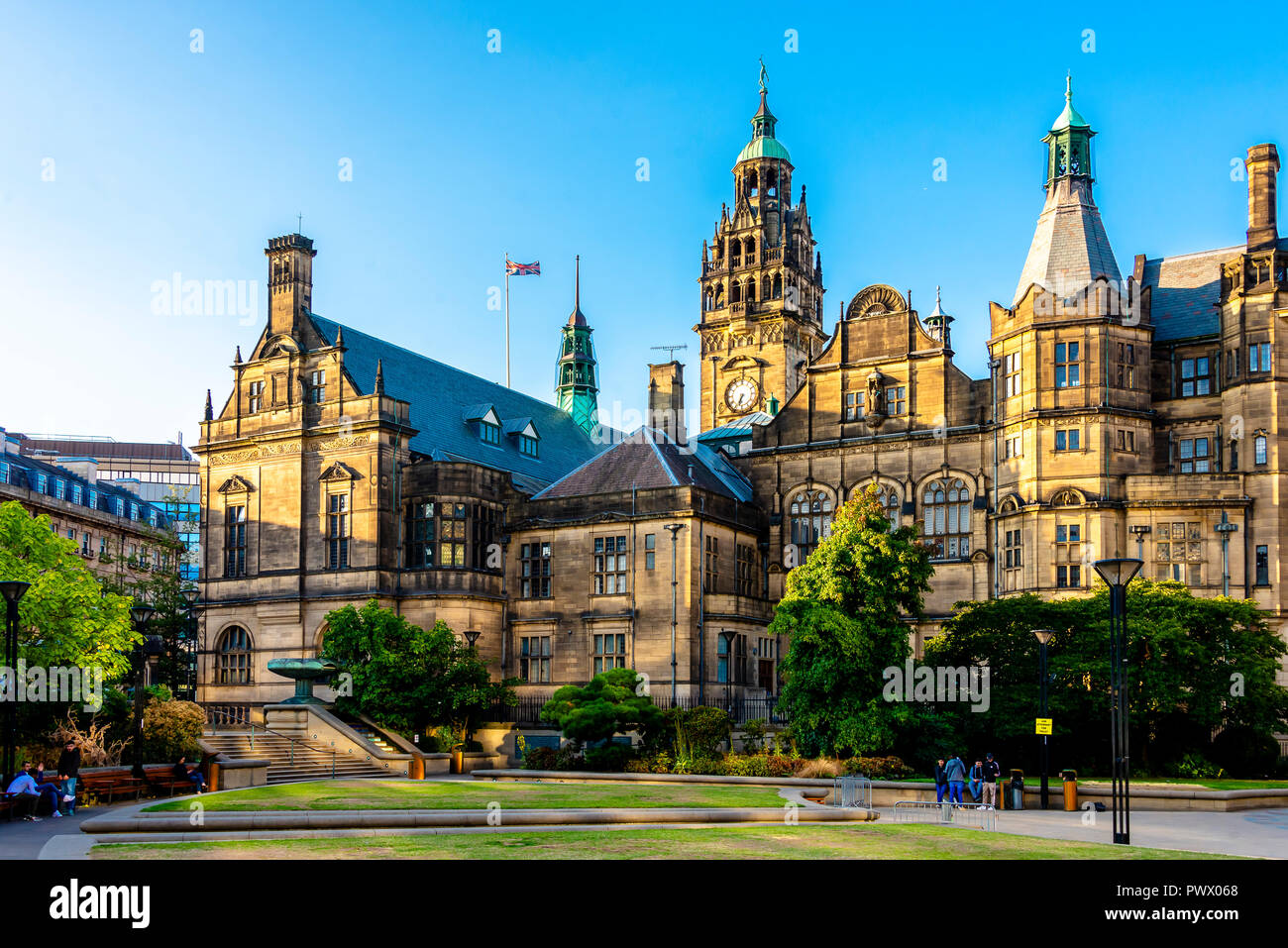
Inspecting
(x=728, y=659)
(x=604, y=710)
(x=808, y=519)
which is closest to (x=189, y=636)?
(x=728, y=659)

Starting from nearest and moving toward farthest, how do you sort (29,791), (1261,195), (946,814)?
1. (29,791)
2. (946,814)
3. (1261,195)

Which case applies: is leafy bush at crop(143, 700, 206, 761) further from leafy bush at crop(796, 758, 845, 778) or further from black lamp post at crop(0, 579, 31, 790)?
leafy bush at crop(796, 758, 845, 778)

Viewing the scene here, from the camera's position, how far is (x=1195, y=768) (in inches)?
1597

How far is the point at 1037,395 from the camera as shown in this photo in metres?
50.1

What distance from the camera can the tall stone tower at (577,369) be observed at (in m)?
98.6

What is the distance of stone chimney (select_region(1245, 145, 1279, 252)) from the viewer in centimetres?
4987

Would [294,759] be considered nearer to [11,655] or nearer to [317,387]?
[11,655]

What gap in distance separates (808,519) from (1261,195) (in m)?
21.9

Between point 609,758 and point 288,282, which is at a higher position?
point 288,282

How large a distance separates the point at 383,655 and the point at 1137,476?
93.5 feet
